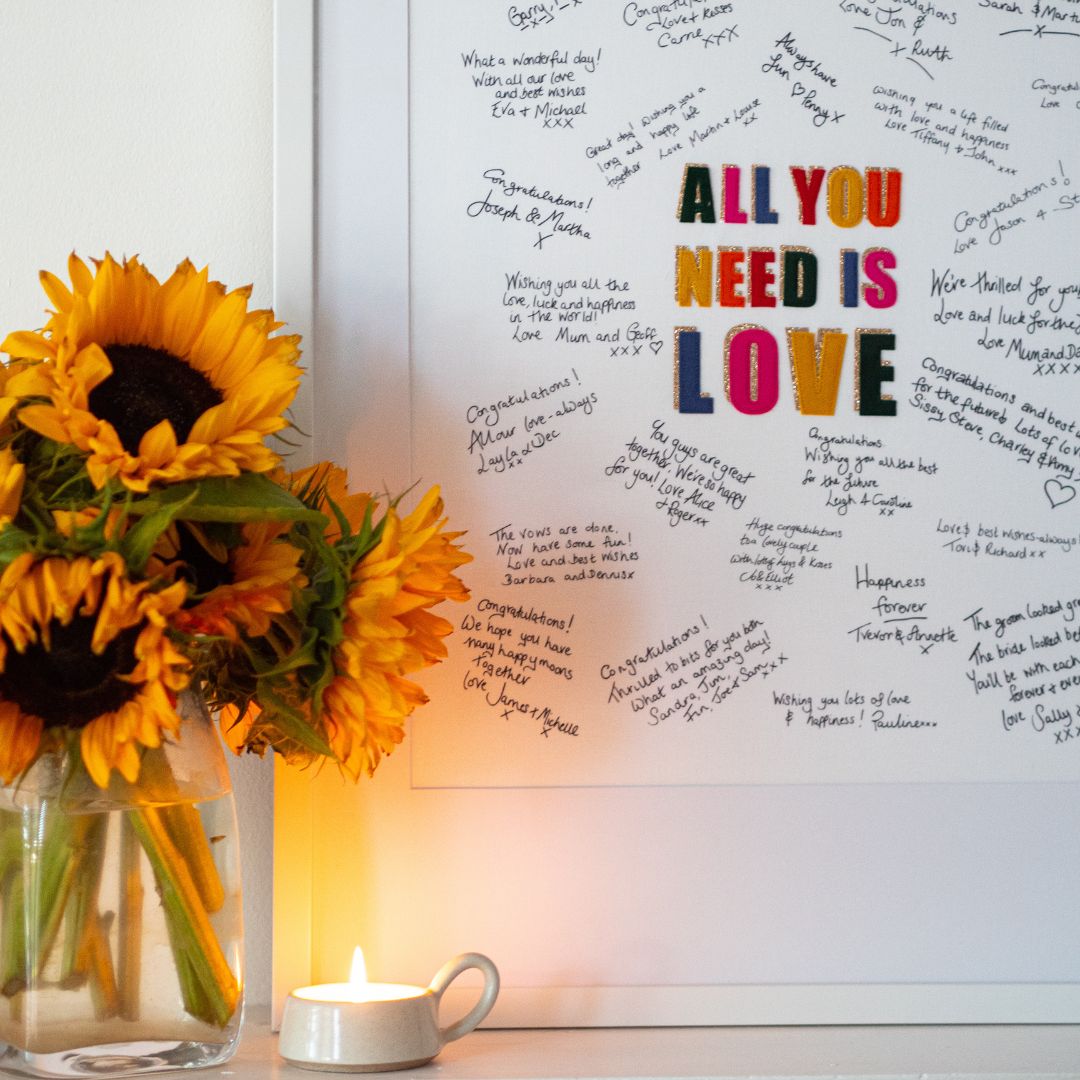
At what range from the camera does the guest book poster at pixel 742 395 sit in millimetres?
977

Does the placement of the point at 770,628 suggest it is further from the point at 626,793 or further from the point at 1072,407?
the point at 1072,407

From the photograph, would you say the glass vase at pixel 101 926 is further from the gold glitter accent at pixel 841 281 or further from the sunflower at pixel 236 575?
the gold glitter accent at pixel 841 281

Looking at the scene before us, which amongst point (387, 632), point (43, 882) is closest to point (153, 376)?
point (387, 632)

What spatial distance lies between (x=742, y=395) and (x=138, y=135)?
559mm

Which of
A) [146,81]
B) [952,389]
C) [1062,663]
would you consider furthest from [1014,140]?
[146,81]

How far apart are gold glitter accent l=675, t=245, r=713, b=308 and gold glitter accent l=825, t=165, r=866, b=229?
0.37 feet

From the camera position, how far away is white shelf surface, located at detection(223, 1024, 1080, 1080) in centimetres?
83

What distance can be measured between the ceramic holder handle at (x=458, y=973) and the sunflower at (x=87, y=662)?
283 mm

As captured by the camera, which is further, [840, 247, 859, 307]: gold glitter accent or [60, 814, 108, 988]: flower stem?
[840, 247, 859, 307]: gold glitter accent

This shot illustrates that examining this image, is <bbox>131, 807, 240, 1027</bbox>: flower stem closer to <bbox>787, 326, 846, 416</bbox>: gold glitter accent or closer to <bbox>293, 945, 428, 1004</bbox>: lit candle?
<bbox>293, 945, 428, 1004</bbox>: lit candle

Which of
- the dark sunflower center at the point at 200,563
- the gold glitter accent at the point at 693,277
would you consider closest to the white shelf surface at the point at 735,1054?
the dark sunflower center at the point at 200,563

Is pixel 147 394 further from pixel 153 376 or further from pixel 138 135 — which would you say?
pixel 138 135

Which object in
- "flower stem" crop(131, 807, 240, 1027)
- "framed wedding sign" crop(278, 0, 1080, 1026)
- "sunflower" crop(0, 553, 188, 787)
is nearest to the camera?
"sunflower" crop(0, 553, 188, 787)

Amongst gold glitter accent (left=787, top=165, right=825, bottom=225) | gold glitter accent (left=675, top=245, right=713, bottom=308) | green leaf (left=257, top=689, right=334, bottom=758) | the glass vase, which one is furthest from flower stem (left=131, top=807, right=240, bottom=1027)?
gold glitter accent (left=787, top=165, right=825, bottom=225)
